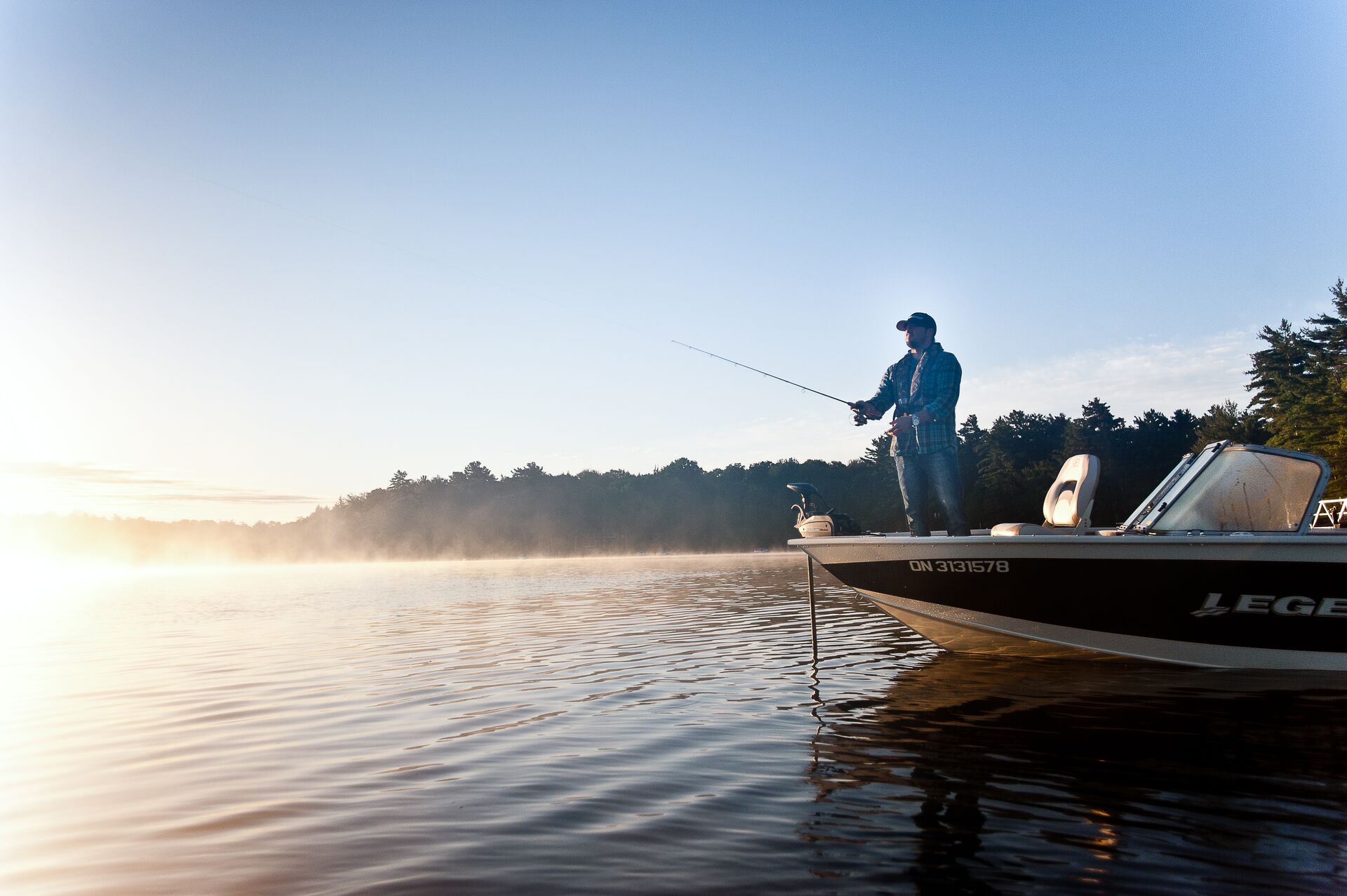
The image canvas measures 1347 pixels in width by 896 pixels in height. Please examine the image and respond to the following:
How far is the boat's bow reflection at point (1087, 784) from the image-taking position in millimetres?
3361

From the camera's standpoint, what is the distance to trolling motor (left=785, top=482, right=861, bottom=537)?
965 centimetres

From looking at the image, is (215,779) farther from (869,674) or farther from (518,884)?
(869,674)

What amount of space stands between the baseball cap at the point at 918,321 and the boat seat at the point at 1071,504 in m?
1.80

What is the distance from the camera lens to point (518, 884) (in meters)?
3.22

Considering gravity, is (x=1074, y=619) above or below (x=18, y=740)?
above

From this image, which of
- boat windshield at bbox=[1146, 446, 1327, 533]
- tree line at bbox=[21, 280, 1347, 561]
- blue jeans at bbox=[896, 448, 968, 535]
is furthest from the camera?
tree line at bbox=[21, 280, 1347, 561]

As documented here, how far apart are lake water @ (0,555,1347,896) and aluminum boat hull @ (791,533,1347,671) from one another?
296mm

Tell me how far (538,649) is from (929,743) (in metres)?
6.28

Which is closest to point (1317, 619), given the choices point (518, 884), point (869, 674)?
point (869, 674)

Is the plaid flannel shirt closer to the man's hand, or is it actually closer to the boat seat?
the man's hand

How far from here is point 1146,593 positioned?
7.57 meters

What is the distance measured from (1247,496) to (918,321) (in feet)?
10.7

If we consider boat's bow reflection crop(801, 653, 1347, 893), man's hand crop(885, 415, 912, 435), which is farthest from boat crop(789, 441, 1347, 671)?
man's hand crop(885, 415, 912, 435)

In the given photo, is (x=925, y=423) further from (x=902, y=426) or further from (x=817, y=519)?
(x=817, y=519)
